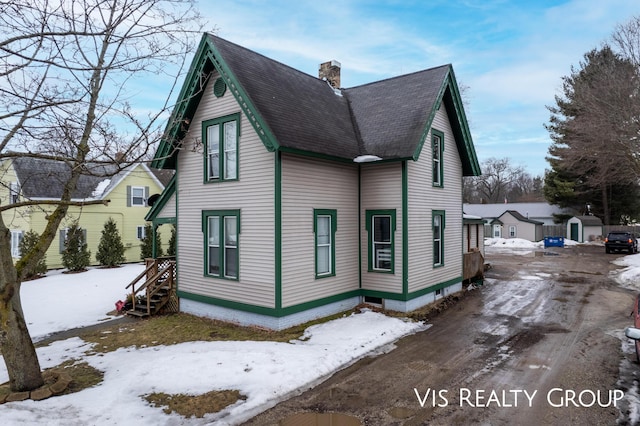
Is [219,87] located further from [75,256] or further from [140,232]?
[140,232]

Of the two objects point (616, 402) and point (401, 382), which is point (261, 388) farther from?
point (616, 402)

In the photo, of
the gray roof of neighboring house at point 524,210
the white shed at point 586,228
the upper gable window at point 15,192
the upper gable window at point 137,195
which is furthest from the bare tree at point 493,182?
the upper gable window at point 15,192

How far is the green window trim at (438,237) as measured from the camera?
46.6 feet

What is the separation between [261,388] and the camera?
6957mm

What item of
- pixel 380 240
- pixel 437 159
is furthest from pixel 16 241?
pixel 437 159

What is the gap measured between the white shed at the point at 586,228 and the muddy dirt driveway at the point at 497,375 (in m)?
37.2

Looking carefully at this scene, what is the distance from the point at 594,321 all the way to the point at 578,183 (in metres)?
40.2

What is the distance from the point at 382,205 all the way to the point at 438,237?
10.4 ft

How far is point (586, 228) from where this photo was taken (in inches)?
1772

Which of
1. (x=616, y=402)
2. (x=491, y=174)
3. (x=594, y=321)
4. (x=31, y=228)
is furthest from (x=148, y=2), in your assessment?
(x=491, y=174)

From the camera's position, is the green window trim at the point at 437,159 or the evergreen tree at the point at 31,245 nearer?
the green window trim at the point at 437,159

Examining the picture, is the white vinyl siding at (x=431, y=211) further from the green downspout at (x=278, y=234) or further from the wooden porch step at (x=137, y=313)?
the wooden porch step at (x=137, y=313)

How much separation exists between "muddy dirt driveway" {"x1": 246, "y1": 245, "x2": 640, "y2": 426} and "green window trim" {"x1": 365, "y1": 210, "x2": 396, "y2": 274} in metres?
2.29

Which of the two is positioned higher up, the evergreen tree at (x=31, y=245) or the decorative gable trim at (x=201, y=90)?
the decorative gable trim at (x=201, y=90)
